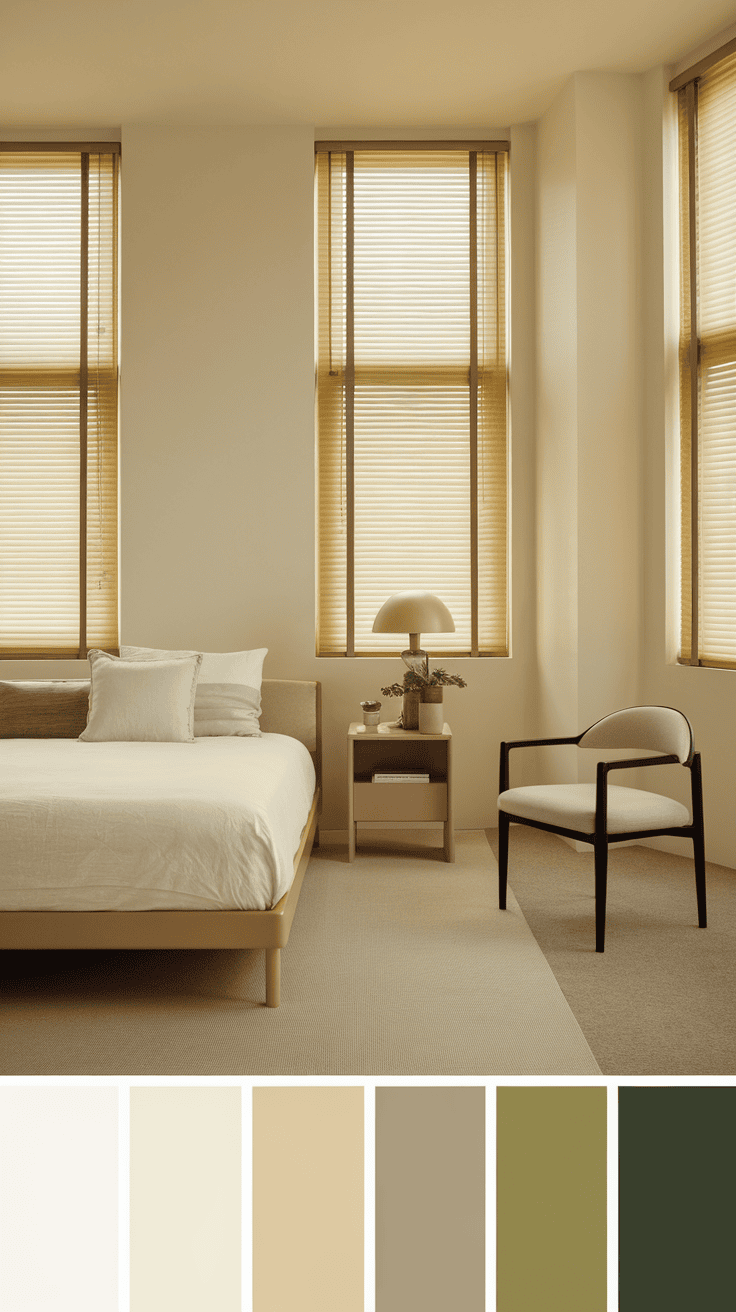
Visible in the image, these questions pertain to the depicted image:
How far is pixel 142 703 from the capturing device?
404cm

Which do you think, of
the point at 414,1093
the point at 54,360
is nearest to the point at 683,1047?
the point at 414,1093

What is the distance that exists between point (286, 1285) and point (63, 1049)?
181 centimetres

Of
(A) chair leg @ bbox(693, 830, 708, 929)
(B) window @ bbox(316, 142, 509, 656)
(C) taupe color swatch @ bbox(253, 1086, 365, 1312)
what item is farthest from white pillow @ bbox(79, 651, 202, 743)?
(C) taupe color swatch @ bbox(253, 1086, 365, 1312)

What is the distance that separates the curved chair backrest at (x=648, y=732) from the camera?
346cm

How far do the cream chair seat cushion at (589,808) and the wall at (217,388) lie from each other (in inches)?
65.3

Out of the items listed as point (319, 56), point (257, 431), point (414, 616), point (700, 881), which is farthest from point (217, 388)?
point (700, 881)

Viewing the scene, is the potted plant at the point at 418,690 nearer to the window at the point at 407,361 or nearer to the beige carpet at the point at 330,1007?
the window at the point at 407,361

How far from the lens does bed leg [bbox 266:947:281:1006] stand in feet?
8.57

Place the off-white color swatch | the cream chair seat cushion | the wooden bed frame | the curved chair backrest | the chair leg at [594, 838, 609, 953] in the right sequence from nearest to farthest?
the off-white color swatch < the wooden bed frame < the chair leg at [594, 838, 609, 953] < the cream chair seat cushion < the curved chair backrest

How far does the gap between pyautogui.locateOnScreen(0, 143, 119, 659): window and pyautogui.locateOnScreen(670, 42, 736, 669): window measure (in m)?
3.05

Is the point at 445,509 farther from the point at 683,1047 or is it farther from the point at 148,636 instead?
the point at 683,1047

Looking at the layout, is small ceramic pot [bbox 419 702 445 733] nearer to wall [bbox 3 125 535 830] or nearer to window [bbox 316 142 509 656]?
wall [bbox 3 125 535 830]

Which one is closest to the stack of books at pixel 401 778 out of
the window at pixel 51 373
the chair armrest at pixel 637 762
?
the chair armrest at pixel 637 762

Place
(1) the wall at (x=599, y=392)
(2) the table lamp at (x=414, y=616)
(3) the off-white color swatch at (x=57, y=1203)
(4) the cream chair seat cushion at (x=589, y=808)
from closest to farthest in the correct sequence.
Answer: (3) the off-white color swatch at (x=57, y=1203), (4) the cream chair seat cushion at (x=589, y=808), (2) the table lamp at (x=414, y=616), (1) the wall at (x=599, y=392)
